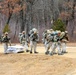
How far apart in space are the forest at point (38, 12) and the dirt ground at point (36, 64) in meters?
29.0

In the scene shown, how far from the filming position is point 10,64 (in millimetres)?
26953

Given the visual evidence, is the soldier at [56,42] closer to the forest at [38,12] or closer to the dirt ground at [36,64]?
the dirt ground at [36,64]

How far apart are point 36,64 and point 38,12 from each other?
33.9 m

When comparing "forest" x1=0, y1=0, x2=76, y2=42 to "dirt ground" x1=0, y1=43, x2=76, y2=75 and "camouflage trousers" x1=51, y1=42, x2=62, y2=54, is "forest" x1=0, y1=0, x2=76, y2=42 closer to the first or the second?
"dirt ground" x1=0, y1=43, x2=76, y2=75

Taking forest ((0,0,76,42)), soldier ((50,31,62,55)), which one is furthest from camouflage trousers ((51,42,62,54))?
forest ((0,0,76,42))

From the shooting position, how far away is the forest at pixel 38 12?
189ft

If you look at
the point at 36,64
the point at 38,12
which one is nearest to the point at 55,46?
the point at 36,64

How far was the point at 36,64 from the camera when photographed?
25.2m

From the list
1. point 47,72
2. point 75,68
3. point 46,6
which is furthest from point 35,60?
point 46,6

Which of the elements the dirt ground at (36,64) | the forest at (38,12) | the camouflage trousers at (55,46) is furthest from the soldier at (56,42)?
the forest at (38,12)

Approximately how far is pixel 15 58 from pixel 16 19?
32976 millimetres

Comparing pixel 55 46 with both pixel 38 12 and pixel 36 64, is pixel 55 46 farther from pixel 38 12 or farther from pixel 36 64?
pixel 38 12

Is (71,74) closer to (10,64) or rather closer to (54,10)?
(10,64)

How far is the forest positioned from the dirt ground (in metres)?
29.0
